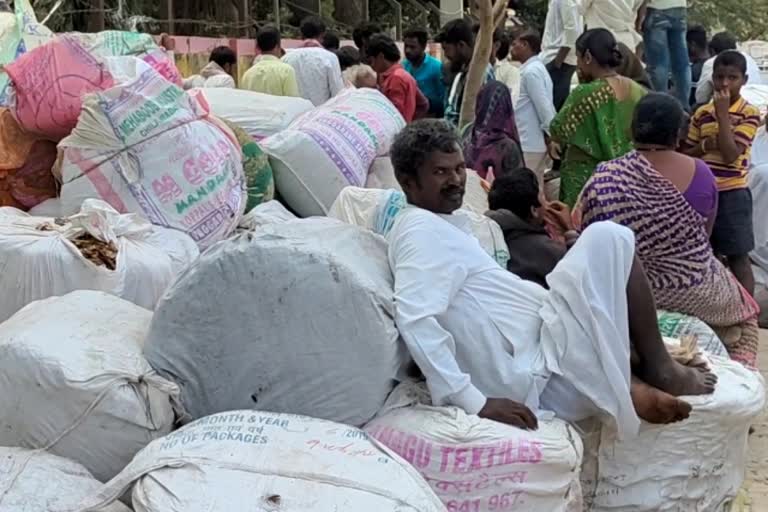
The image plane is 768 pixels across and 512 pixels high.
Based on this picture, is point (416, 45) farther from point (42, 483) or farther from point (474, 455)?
point (42, 483)

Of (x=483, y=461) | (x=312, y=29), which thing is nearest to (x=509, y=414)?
(x=483, y=461)

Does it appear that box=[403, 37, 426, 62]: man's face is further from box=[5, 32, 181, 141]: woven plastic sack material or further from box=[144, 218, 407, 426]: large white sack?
box=[144, 218, 407, 426]: large white sack

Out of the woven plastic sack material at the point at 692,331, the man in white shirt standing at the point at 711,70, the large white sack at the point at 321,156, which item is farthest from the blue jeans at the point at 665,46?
the woven plastic sack material at the point at 692,331

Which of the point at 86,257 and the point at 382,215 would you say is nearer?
the point at 86,257

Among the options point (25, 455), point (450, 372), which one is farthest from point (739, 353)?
point (25, 455)

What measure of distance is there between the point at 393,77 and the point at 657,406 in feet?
13.3

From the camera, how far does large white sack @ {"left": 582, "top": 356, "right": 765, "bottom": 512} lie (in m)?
3.06

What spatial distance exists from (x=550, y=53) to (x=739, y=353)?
11.8ft

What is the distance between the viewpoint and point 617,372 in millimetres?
2873

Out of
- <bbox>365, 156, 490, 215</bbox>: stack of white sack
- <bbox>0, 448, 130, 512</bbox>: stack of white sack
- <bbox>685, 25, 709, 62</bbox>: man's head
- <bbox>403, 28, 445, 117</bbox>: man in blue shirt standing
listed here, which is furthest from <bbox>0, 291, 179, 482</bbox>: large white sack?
<bbox>685, 25, 709, 62</bbox>: man's head

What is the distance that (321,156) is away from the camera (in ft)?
14.6

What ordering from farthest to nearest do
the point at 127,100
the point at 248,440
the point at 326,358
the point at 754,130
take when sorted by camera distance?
the point at 754,130
the point at 127,100
the point at 326,358
the point at 248,440

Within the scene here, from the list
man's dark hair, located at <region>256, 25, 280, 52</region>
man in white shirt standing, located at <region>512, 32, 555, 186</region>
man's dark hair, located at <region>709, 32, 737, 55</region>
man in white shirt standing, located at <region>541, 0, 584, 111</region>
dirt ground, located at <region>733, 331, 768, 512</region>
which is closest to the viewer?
dirt ground, located at <region>733, 331, 768, 512</region>

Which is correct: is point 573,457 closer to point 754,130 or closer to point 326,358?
point 326,358
